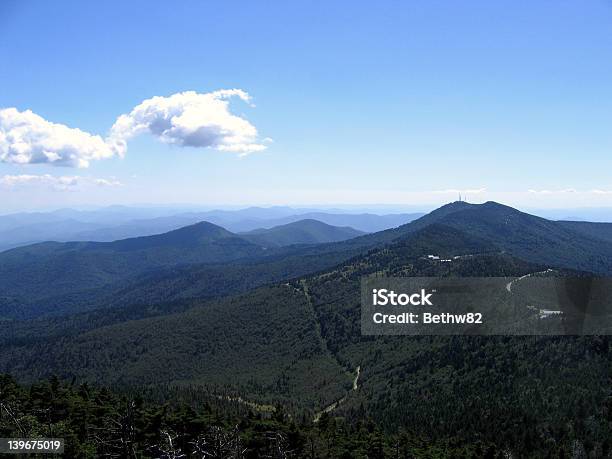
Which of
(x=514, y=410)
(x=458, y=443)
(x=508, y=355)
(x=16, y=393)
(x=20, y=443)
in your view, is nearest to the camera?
(x=20, y=443)

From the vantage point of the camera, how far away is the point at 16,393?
63.9 metres

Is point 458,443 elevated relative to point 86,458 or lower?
lower

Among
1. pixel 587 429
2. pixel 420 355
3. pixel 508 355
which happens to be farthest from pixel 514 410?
pixel 420 355

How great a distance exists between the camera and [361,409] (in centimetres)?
12688

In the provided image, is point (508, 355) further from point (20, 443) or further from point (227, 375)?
point (20, 443)

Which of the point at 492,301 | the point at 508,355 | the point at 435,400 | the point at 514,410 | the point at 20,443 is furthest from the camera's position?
the point at 492,301

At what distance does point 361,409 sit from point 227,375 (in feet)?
255

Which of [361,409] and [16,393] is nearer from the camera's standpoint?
[16,393]

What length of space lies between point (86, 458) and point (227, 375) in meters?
151

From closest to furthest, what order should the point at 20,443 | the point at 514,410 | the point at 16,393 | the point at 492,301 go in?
the point at 20,443
the point at 16,393
the point at 514,410
the point at 492,301

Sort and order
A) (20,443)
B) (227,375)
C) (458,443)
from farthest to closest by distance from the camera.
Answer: (227,375)
(458,443)
(20,443)

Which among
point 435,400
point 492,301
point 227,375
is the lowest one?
point 227,375

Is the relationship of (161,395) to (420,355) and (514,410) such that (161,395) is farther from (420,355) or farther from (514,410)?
(514,410)

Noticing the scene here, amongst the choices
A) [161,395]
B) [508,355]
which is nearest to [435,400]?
[508,355]
